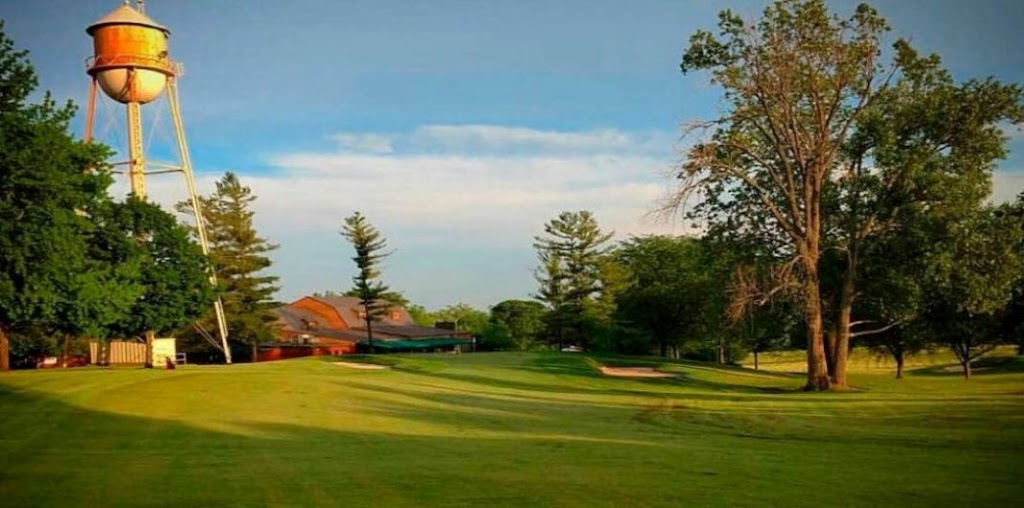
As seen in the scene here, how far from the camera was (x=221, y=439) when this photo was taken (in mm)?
14500

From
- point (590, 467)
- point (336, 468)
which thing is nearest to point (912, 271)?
point (590, 467)

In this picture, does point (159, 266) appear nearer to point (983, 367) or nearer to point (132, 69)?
point (132, 69)

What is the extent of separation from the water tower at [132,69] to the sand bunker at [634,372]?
27.0 m

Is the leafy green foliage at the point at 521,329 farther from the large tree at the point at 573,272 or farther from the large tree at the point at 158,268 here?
the large tree at the point at 158,268

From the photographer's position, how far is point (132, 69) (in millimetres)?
43938

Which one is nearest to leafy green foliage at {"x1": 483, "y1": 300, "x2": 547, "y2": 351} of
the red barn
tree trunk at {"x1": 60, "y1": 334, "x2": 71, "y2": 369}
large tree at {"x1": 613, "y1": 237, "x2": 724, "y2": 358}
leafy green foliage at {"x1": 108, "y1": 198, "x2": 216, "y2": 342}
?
the red barn

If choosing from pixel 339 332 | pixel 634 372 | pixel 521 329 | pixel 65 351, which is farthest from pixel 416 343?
pixel 634 372

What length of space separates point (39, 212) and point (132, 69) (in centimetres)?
1560

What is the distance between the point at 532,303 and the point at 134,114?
5779 cm

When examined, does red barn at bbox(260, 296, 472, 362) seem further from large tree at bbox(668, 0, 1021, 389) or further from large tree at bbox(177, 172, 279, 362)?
large tree at bbox(668, 0, 1021, 389)

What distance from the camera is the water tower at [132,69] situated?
144 feet

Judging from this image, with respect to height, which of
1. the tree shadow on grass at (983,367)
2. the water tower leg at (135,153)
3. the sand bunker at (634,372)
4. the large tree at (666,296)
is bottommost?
the tree shadow on grass at (983,367)

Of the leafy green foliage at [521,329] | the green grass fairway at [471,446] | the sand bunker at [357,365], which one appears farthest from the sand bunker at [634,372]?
the leafy green foliage at [521,329]

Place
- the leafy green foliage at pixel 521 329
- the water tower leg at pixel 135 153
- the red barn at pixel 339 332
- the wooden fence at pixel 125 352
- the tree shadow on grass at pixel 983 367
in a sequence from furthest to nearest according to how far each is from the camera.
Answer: the leafy green foliage at pixel 521 329 < the red barn at pixel 339 332 < the tree shadow on grass at pixel 983 367 < the wooden fence at pixel 125 352 < the water tower leg at pixel 135 153
